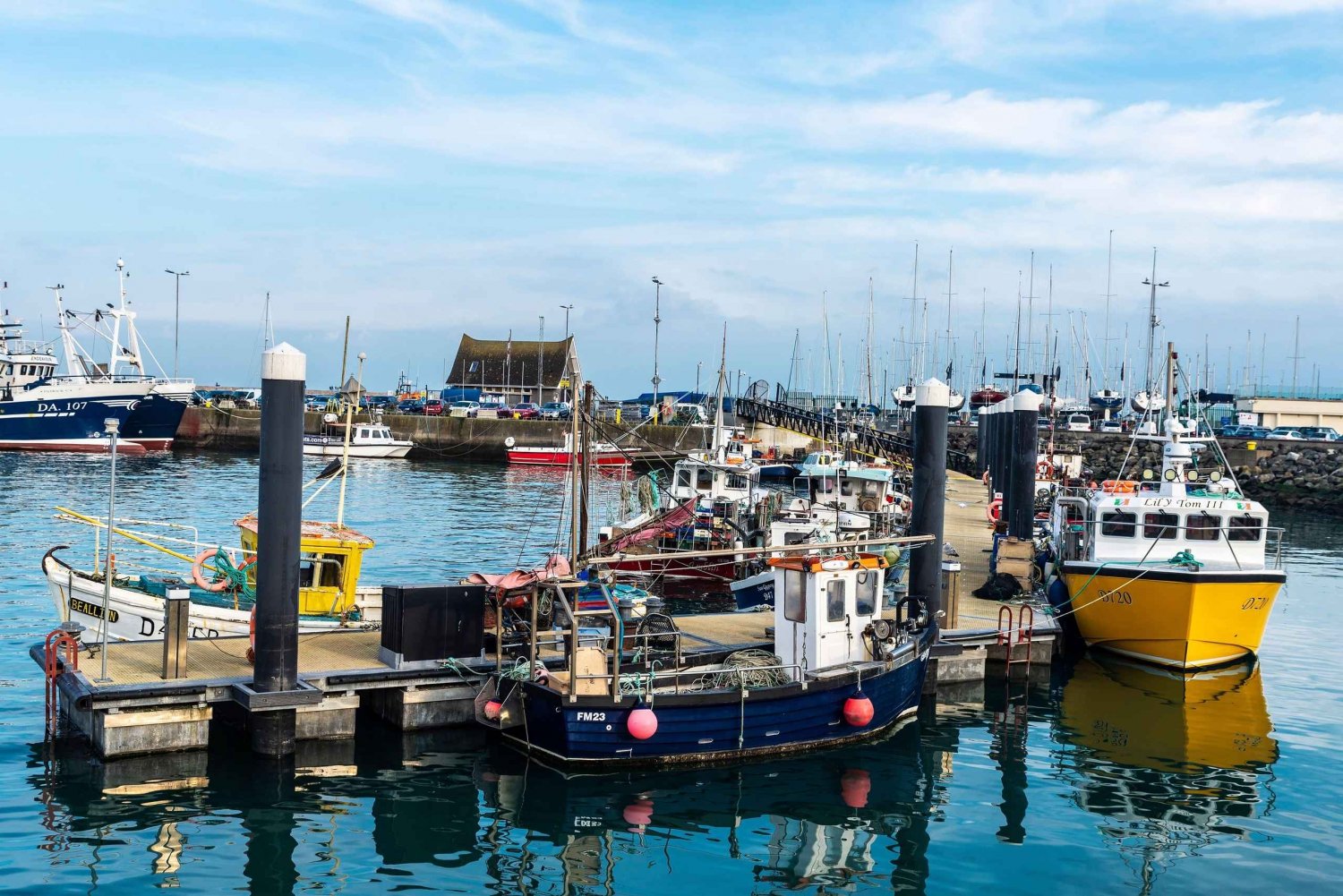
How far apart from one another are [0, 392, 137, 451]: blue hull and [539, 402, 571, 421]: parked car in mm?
29060

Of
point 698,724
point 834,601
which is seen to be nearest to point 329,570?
point 698,724

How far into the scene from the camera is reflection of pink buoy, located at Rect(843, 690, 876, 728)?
16844mm

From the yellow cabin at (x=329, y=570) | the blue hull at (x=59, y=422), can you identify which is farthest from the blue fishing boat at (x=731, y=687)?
the blue hull at (x=59, y=422)

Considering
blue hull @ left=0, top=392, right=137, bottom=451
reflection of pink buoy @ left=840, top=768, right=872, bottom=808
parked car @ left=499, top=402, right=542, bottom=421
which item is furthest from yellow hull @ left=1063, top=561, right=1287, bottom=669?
blue hull @ left=0, top=392, right=137, bottom=451

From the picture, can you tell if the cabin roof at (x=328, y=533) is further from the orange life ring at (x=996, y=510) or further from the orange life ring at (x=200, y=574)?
the orange life ring at (x=996, y=510)

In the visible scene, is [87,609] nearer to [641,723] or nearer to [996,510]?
[641,723]

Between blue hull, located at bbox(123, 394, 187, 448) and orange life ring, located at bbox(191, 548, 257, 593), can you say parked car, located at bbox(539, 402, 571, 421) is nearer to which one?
blue hull, located at bbox(123, 394, 187, 448)

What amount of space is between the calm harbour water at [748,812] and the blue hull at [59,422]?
60838 millimetres

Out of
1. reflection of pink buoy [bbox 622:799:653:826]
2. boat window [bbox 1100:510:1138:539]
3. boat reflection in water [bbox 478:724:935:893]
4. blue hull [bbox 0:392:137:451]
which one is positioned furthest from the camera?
blue hull [bbox 0:392:137:451]

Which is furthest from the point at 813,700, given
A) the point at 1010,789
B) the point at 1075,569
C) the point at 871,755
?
the point at 1075,569

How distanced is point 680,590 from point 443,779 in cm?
1829

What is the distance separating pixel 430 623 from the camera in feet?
56.0

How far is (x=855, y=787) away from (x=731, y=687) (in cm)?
217

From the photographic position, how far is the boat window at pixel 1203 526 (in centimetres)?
2348
